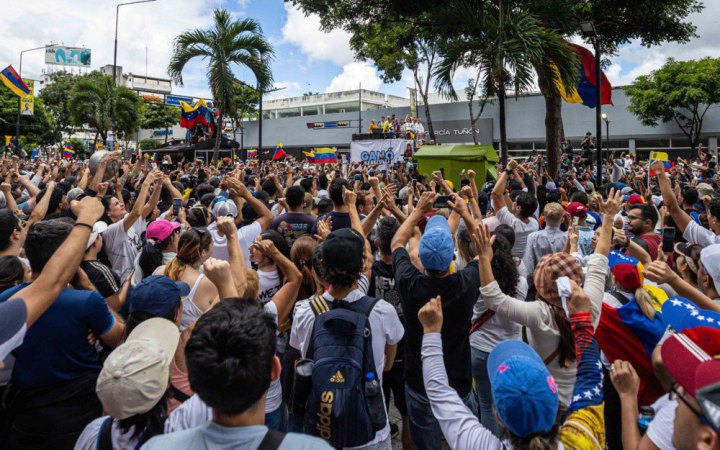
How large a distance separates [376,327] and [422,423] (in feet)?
2.80

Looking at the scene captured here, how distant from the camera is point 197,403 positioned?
6.05ft

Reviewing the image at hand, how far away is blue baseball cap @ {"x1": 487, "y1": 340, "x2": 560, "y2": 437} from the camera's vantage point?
1.48 m

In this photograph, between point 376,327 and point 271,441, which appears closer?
point 271,441

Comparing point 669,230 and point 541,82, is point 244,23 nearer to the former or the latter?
point 541,82

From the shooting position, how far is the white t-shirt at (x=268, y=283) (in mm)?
3467

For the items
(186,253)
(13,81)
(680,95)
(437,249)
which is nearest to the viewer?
(437,249)

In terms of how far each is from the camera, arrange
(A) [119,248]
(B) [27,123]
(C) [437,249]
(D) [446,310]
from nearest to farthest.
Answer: (C) [437,249] → (D) [446,310] → (A) [119,248] → (B) [27,123]

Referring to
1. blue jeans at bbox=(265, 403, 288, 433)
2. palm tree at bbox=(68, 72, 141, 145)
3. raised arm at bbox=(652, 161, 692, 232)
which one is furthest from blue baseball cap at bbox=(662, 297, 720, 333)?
palm tree at bbox=(68, 72, 141, 145)

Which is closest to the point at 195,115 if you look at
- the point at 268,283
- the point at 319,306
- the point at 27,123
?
the point at 27,123

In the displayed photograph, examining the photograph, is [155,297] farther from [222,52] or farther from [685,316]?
[222,52]

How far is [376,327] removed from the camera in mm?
2443

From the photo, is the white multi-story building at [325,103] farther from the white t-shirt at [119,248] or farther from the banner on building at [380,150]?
the white t-shirt at [119,248]

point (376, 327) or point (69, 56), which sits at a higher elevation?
point (69, 56)

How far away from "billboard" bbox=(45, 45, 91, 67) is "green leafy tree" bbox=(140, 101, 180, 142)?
125ft
